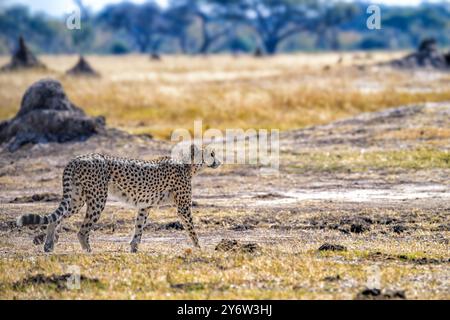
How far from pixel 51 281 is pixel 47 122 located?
473 inches

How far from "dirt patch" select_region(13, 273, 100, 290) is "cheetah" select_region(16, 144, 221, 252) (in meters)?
1.10

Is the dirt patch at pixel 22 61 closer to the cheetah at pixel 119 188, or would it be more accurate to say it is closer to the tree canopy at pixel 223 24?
the cheetah at pixel 119 188

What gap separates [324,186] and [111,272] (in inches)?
→ 287

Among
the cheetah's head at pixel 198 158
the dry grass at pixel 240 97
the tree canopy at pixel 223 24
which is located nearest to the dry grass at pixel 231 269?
the cheetah's head at pixel 198 158

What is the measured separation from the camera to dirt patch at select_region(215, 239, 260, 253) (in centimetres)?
1145

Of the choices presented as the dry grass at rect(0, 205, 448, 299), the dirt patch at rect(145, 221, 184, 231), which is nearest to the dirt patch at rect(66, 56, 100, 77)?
the dirt patch at rect(145, 221, 184, 231)

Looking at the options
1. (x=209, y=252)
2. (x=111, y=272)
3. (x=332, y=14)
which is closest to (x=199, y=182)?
(x=209, y=252)

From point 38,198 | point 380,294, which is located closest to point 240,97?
point 38,198

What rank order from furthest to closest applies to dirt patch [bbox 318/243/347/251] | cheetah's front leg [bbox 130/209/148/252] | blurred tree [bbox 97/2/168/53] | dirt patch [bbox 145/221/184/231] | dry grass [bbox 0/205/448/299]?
blurred tree [bbox 97/2/168/53] → dirt patch [bbox 145/221/184/231] → cheetah's front leg [bbox 130/209/148/252] → dirt patch [bbox 318/243/347/251] → dry grass [bbox 0/205/448/299]

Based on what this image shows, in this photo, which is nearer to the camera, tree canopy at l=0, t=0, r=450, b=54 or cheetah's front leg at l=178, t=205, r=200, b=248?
cheetah's front leg at l=178, t=205, r=200, b=248

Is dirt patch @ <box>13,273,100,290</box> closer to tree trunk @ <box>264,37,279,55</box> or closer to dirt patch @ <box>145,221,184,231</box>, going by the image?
dirt patch @ <box>145,221,184,231</box>

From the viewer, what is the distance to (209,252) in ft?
37.4

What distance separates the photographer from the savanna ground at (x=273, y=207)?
9742 millimetres
